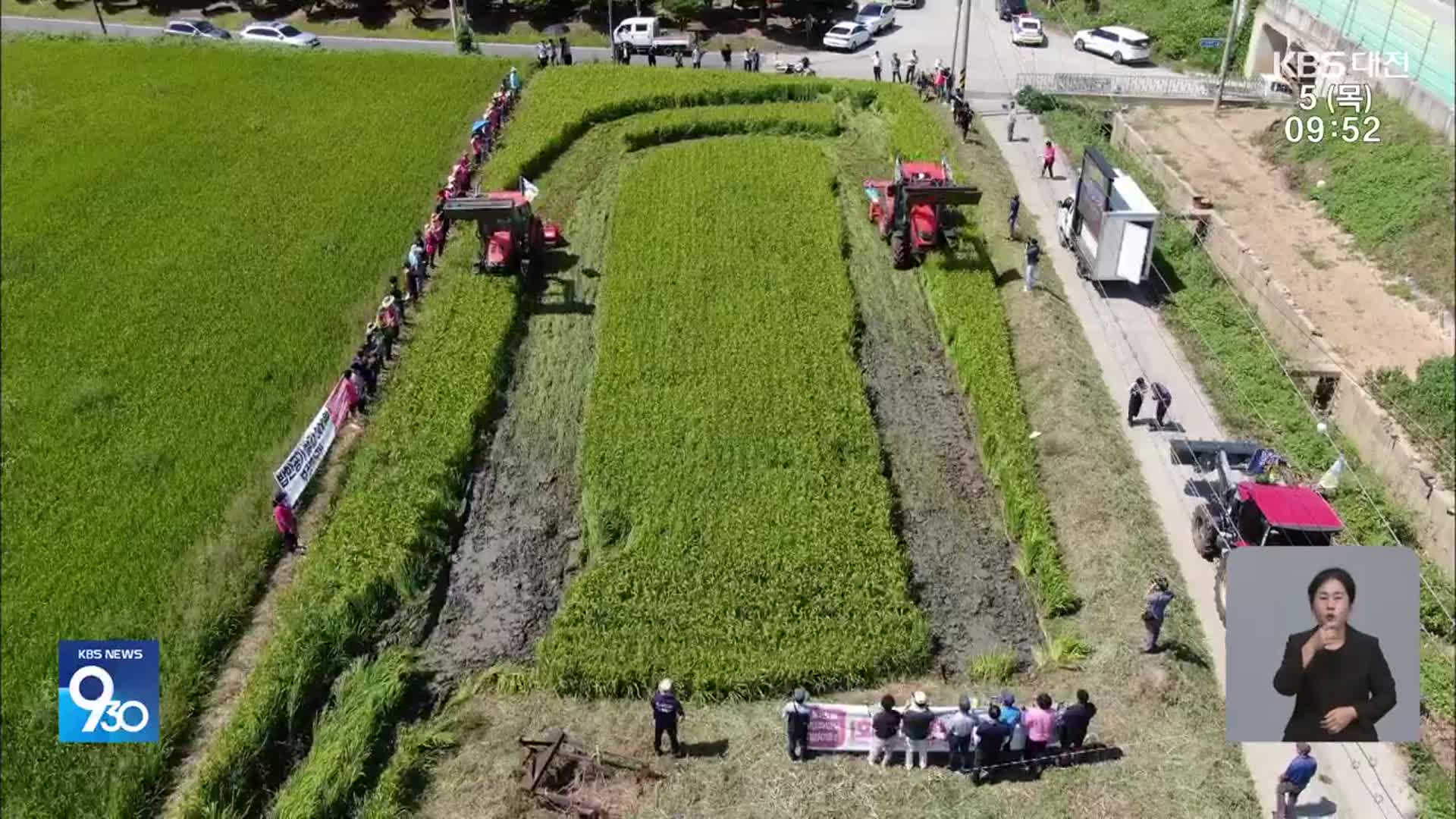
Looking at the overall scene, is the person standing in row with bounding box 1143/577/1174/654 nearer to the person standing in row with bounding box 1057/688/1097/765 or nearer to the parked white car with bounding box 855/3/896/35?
the person standing in row with bounding box 1057/688/1097/765

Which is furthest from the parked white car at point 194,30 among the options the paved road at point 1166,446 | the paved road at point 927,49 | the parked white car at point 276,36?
the paved road at point 1166,446

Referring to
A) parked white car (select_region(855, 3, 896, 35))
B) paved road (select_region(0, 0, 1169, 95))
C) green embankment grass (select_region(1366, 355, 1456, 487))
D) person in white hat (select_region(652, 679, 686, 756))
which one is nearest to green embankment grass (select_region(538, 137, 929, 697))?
person in white hat (select_region(652, 679, 686, 756))

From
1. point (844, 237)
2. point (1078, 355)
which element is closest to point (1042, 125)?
point (844, 237)

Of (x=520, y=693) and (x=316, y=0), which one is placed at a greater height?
(x=316, y=0)

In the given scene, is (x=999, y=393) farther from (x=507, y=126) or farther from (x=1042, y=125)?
(x=507, y=126)

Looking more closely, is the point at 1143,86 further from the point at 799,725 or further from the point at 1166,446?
the point at 799,725

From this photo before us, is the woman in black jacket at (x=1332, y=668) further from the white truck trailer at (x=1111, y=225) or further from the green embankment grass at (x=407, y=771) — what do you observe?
the white truck trailer at (x=1111, y=225)

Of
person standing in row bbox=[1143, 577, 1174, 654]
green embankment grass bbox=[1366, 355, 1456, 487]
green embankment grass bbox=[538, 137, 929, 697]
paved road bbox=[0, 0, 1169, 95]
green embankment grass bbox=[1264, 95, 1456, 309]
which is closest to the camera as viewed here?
person standing in row bbox=[1143, 577, 1174, 654]
